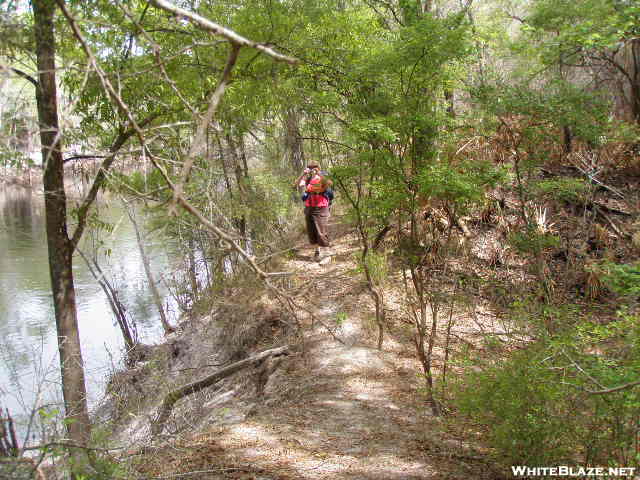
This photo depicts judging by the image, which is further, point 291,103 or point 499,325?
point 499,325

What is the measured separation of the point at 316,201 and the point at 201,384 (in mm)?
4139

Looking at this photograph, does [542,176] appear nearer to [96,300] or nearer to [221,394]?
[221,394]

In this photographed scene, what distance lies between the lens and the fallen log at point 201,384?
6930 millimetres

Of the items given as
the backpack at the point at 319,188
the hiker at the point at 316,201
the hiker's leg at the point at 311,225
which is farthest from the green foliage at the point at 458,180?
the hiker's leg at the point at 311,225

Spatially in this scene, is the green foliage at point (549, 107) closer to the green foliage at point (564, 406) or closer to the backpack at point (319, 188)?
the backpack at point (319, 188)

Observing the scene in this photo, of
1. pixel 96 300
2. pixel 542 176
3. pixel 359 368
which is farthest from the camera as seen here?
pixel 96 300

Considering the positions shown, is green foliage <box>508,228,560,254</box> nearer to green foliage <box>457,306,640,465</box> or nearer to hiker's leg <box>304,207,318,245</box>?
hiker's leg <box>304,207,318,245</box>

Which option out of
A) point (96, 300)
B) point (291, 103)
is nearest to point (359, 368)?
point (291, 103)

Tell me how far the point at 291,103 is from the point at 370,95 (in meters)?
2.09

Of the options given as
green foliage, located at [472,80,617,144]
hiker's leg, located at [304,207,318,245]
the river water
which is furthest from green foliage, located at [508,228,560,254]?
the river water

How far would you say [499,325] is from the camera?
9203mm

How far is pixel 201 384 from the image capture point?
7.55 m

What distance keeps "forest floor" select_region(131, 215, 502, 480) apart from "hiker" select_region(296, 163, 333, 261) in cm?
221

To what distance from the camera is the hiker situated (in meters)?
9.54
